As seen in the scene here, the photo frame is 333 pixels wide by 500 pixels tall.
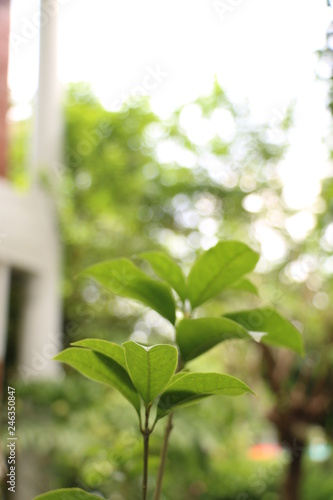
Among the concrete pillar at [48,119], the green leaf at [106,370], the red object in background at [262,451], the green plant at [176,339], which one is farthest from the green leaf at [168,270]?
A: the red object in background at [262,451]

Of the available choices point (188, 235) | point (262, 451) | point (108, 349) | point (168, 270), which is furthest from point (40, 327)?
point (108, 349)

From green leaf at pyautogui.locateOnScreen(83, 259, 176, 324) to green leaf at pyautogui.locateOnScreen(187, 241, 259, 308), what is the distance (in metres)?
0.05

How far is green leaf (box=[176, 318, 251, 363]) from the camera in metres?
0.83

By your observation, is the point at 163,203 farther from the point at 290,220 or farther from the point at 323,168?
the point at 323,168

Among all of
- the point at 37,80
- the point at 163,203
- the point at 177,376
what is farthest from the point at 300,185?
the point at 177,376

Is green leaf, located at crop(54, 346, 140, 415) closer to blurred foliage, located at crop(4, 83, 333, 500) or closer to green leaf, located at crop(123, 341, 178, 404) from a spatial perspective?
green leaf, located at crop(123, 341, 178, 404)

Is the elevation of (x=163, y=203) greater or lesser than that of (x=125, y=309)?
greater

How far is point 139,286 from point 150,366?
0.21m

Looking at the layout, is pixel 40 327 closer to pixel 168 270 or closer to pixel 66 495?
pixel 168 270

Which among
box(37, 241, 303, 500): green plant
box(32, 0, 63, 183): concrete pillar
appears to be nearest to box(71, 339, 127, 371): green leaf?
box(37, 241, 303, 500): green plant

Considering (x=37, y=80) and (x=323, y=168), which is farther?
(x=37, y=80)

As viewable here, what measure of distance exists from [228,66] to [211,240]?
0.88 metres

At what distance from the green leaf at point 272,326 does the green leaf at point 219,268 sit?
6cm

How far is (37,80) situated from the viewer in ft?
8.65
